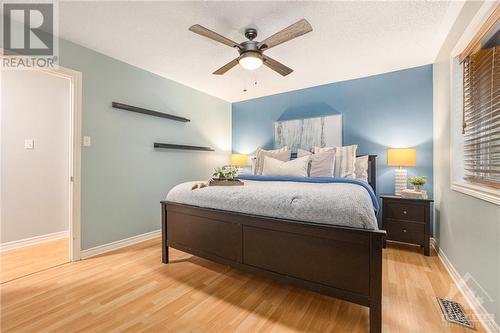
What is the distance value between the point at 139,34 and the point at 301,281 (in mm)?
2750

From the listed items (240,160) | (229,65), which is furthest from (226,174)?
(240,160)

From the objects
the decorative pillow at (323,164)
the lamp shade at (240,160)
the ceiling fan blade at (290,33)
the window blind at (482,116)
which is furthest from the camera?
the lamp shade at (240,160)

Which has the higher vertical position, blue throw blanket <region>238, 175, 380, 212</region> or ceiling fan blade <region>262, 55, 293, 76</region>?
ceiling fan blade <region>262, 55, 293, 76</region>

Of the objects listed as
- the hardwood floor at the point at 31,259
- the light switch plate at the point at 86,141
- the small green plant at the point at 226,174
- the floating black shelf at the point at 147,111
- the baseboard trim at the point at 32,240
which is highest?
the floating black shelf at the point at 147,111

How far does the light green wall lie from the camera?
2.54 metres

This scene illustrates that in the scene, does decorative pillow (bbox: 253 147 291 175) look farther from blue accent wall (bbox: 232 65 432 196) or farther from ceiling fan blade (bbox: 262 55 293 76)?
ceiling fan blade (bbox: 262 55 293 76)

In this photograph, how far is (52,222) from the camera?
3.15 meters

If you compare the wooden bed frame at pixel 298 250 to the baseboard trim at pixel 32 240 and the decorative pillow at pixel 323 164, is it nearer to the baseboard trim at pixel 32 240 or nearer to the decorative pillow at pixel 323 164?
the decorative pillow at pixel 323 164

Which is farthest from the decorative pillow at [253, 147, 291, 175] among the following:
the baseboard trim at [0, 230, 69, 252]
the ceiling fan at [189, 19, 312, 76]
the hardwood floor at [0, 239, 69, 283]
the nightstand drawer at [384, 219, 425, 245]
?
the baseboard trim at [0, 230, 69, 252]

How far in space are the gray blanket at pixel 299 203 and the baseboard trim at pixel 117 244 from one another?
4.76ft

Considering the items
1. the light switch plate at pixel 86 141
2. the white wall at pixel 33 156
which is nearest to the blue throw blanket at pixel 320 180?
the light switch plate at pixel 86 141

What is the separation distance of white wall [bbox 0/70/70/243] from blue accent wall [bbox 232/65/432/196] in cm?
354

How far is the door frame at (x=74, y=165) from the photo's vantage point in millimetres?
2412

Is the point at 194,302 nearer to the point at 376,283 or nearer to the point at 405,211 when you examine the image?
the point at 376,283
